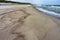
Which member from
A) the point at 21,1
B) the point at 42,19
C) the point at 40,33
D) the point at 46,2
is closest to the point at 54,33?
the point at 40,33

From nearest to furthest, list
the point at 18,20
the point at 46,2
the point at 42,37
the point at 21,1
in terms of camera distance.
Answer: the point at 42,37 < the point at 18,20 < the point at 46,2 < the point at 21,1

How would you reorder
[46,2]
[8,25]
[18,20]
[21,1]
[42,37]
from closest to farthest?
[42,37], [8,25], [18,20], [46,2], [21,1]

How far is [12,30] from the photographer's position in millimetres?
762

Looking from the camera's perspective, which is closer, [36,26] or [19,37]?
[19,37]

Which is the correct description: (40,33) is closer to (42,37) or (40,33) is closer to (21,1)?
(42,37)

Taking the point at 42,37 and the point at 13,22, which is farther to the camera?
the point at 13,22

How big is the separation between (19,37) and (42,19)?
1.10 feet

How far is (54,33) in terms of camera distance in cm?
73

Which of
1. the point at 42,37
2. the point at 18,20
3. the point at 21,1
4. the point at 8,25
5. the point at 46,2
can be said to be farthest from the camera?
the point at 21,1

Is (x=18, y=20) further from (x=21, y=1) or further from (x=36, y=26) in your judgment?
(x=21, y=1)

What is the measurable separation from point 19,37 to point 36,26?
0.20 metres

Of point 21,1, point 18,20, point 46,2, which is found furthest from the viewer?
point 21,1

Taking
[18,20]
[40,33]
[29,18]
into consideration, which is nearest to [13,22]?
[18,20]

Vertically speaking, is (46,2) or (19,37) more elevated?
(46,2)
